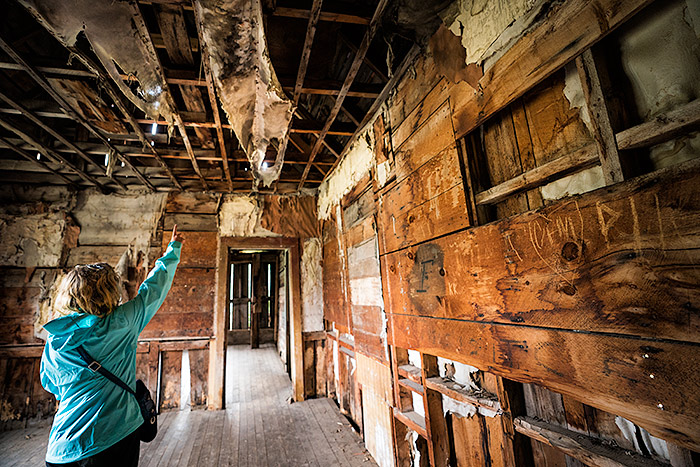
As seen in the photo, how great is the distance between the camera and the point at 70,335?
1.27 m

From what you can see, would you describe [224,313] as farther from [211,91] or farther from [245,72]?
[245,72]

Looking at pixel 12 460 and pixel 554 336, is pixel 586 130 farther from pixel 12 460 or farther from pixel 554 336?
pixel 12 460

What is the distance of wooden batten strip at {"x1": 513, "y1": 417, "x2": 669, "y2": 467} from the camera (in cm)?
89

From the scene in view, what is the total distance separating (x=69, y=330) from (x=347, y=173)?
241cm

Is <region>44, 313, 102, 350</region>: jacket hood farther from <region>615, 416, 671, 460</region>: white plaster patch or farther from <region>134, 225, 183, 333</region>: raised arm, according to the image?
<region>615, 416, 671, 460</region>: white plaster patch

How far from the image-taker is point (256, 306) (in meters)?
8.28

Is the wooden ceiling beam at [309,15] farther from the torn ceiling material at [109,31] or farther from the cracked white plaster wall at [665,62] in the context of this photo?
the cracked white plaster wall at [665,62]

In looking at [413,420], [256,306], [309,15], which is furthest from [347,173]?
[256,306]

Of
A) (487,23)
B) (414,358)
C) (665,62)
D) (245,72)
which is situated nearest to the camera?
(665,62)

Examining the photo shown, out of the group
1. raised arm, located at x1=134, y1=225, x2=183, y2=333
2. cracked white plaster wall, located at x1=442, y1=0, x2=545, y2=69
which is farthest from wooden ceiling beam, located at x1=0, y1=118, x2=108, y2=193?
cracked white plaster wall, located at x1=442, y1=0, x2=545, y2=69

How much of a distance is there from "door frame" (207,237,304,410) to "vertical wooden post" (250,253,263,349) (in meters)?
4.44

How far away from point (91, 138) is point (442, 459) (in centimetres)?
419

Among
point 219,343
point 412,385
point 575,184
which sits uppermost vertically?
point 575,184

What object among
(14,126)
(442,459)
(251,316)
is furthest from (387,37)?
(251,316)
